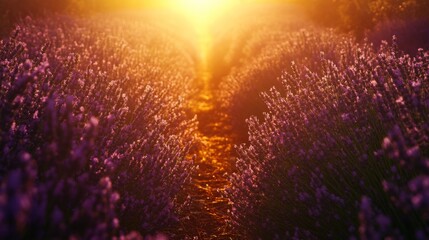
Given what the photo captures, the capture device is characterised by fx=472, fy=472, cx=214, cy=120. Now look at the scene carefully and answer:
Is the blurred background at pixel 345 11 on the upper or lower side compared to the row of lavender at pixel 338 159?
upper

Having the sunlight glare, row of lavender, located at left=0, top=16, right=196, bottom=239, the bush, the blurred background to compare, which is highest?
the sunlight glare

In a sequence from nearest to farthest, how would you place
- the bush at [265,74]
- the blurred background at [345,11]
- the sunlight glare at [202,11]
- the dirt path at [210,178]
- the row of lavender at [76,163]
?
the row of lavender at [76,163]
the dirt path at [210,178]
the bush at [265,74]
the blurred background at [345,11]
the sunlight glare at [202,11]

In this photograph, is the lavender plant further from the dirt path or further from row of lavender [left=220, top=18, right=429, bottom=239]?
the dirt path

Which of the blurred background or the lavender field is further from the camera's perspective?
the blurred background

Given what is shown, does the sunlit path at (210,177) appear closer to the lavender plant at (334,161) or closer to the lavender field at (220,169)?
the lavender field at (220,169)

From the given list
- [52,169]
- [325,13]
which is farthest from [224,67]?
[52,169]

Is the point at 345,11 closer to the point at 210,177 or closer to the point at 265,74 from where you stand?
the point at 265,74

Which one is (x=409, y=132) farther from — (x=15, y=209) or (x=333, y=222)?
(x=15, y=209)

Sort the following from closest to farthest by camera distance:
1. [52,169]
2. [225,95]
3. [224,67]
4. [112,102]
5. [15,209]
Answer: [15,209] → [52,169] → [112,102] → [225,95] → [224,67]

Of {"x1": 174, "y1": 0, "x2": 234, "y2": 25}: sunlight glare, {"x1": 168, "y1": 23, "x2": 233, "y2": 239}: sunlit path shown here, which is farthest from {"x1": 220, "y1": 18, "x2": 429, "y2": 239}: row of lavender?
{"x1": 174, "y1": 0, "x2": 234, "y2": 25}: sunlight glare

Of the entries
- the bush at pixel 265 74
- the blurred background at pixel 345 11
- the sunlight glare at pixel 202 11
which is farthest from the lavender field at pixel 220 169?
the sunlight glare at pixel 202 11

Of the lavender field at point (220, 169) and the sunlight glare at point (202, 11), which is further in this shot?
the sunlight glare at point (202, 11)
